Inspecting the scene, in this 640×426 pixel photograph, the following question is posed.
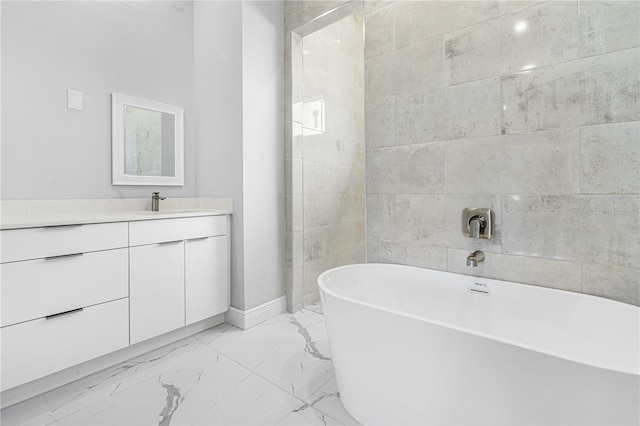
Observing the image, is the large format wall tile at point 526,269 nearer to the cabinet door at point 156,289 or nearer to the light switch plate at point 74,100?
the cabinet door at point 156,289

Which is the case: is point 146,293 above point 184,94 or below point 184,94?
below

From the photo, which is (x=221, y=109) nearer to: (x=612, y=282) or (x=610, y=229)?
(x=610, y=229)

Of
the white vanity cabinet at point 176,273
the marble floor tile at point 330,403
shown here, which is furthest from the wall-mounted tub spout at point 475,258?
the white vanity cabinet at point 176,273

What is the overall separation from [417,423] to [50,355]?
1688 millimetres

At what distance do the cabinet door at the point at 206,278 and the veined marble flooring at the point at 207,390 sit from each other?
224 mm

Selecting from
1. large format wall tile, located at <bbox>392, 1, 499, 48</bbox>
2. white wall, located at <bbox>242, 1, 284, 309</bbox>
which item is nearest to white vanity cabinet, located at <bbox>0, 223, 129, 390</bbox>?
white wall, located at <bbox>242, 1, 284, 309</bbox>

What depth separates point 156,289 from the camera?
1871 millimetres

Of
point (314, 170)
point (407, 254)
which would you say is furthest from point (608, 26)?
point (314, 170)

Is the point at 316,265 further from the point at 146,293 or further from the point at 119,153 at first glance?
the point at 119,153

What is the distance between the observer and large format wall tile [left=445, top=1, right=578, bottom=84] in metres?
1.46

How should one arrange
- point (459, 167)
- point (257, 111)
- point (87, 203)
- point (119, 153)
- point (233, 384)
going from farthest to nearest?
point (257, 111), point (119, 153), point (87, 203), point (459, 167), point (233, 384)

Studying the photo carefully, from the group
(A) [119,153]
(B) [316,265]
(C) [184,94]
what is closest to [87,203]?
(A) [119,153]

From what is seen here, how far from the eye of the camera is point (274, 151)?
2.48m

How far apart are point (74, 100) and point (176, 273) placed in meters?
1.29
